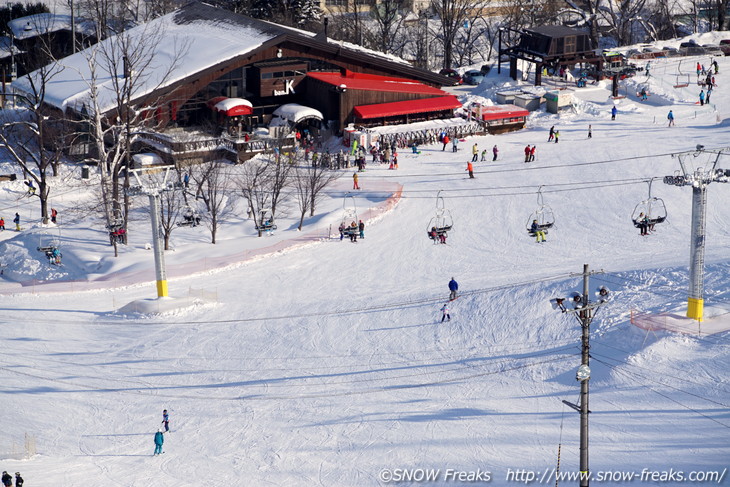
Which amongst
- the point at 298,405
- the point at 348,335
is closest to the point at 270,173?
the point at 348,335

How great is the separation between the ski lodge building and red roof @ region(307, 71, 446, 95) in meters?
0.06

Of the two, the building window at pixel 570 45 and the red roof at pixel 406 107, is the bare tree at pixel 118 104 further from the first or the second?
the building window at pixel 570 45

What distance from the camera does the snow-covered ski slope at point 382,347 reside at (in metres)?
28.5

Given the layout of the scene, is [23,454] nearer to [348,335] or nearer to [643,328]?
[348,335]

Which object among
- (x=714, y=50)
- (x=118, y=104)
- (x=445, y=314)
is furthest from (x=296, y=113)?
(x=714, y=50)

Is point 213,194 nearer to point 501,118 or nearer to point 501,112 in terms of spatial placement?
Answer: point 501,118

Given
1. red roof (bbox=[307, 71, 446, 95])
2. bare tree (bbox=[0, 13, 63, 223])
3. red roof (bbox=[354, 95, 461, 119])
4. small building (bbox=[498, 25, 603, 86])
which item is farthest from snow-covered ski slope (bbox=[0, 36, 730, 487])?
small building (bbox=[498, 25, 603, 86])

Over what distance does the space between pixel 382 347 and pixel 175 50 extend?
3583 cm

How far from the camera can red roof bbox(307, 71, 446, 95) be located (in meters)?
65.2

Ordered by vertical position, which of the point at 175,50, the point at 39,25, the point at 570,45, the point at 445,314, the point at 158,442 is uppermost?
the point at 39,25

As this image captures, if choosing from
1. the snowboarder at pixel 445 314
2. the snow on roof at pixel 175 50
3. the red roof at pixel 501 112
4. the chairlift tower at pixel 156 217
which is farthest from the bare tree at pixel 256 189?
the red roof at pixel 501 112

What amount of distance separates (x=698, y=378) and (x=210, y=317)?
1775 centimetres

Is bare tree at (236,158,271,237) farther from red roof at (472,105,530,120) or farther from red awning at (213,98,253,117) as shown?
red roof at (472,105,530,120)

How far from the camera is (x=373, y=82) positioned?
67.0 m
